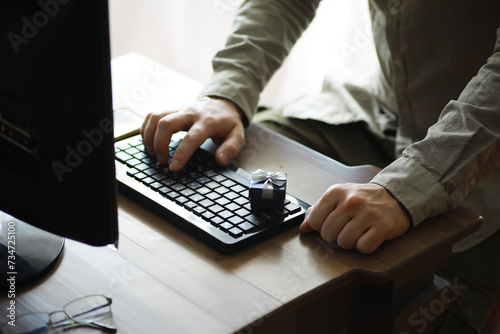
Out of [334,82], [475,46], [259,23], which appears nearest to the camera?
[475,46]

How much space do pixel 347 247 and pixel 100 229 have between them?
32 centimetres

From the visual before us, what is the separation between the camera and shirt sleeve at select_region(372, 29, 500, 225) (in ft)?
2.97

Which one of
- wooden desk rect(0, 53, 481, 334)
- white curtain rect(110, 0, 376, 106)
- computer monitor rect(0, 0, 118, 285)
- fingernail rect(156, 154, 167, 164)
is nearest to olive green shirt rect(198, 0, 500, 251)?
wooden desk rect(0, 53, 481, 334)

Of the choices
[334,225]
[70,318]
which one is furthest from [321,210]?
[70,318]

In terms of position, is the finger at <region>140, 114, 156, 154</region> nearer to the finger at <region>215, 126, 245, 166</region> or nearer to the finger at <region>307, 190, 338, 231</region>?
the finger at <region>215, 126, 245, 166</region>

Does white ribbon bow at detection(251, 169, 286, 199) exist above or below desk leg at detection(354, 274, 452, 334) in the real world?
above

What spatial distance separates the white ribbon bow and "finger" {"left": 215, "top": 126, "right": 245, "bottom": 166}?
0.12 metres

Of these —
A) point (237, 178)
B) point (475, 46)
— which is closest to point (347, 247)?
point (237, 178)

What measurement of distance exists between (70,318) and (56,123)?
0.72ft

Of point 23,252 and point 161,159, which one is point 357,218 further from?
point 23,252

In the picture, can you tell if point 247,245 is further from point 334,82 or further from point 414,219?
point 334,82

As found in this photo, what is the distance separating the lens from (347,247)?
33.1 inches

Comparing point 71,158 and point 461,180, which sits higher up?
point 71,158

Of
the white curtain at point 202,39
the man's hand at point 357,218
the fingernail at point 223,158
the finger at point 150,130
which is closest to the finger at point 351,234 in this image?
the man's hand at point 357,218
